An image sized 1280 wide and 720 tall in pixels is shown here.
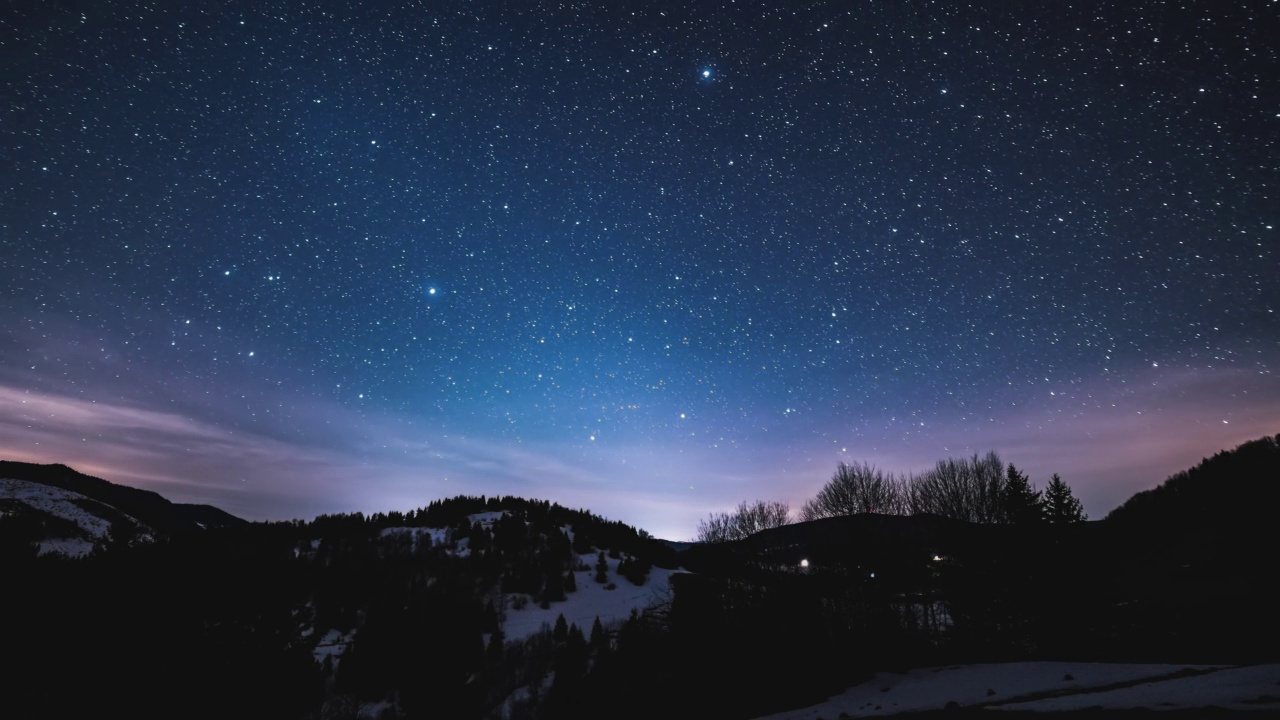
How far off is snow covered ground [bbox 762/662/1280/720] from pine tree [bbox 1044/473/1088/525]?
67.4ft

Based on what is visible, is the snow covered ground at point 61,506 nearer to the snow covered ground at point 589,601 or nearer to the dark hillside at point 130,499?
the dark hillside at point 130,499

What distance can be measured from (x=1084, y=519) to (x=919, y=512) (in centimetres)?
3322

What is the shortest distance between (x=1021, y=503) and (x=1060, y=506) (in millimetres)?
1874

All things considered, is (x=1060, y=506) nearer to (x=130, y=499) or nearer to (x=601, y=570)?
(x=601, y=570)

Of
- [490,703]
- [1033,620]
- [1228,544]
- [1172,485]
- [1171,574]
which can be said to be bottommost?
[490,703]

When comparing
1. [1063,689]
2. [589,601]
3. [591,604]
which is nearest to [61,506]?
[589,601]

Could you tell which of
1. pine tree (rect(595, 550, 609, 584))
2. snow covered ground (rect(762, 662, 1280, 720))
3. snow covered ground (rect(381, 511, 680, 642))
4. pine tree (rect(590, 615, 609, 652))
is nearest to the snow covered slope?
snow covered ground (rect(381, 511, 680, 642))

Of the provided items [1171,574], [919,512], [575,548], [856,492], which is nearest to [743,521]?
[856,492]

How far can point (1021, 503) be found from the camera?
31.3m

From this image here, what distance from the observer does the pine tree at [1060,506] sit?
29953mm

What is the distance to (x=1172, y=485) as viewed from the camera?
2008 inches

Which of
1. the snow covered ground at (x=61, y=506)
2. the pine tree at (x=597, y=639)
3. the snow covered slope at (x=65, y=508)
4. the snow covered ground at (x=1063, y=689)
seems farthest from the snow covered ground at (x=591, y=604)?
the snow covered ground at (x=61, y=506)

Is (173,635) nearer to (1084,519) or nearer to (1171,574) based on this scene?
(1084,519)

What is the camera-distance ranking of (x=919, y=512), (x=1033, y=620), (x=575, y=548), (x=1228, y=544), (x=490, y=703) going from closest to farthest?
(x=490, y=703) → (x=1033, y=620) → (x=1228, y=544) → (x=575, y=548) → (x=919, y=512)
